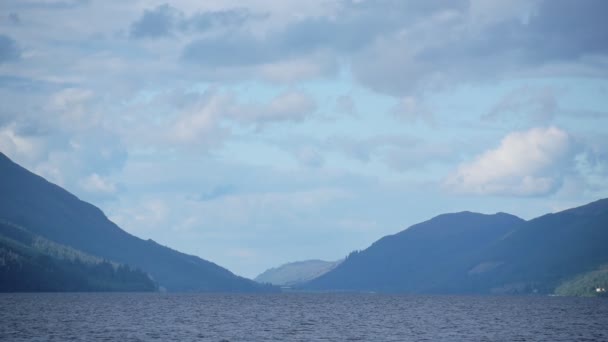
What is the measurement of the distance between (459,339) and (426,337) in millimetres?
7466

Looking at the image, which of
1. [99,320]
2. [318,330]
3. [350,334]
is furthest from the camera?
[99,320]

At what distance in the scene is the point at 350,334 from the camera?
6368 inches

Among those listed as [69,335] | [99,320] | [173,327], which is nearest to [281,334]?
[173,327]

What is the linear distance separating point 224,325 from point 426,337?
165 feet

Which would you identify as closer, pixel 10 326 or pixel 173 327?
pixel 10 326

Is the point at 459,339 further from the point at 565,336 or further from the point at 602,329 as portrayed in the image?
the point at 602,329

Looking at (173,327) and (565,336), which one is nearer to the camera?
(565,336)

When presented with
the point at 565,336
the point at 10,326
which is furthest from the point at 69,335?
the point at 565,336

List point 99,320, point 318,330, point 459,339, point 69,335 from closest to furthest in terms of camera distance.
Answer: point 69,335, point 459,339, point 318,330, point 99,320

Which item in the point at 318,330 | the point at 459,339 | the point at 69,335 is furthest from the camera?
the point at 318,330

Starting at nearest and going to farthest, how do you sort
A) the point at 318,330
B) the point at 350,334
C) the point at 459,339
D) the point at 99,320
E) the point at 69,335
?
the point at 69,335 < the point at 459,339 < the point at 350,334 < the point at 318,330 < the point at 99,320

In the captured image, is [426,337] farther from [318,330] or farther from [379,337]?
[318,330]

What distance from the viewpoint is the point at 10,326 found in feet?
515

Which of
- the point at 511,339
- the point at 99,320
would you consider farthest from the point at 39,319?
the point at 511,339
